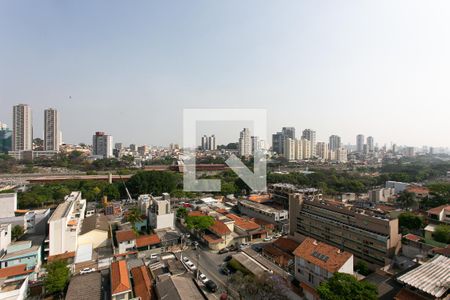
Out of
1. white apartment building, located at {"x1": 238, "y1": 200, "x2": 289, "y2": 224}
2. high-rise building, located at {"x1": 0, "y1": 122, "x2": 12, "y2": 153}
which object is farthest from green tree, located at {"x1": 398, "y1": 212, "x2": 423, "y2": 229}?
high-rise building, located at {"x1": 0, "y1": 122, "x2": 12, "y2": 153}

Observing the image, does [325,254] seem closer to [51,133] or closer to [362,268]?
[362,268]

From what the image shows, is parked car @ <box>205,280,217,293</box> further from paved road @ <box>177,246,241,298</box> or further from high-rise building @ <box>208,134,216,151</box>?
high-rise building @ <box>208,134,216,151</box>

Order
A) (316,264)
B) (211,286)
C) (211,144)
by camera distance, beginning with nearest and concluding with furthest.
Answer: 1. (316,264)
2. (211,286)
3. (211,144)

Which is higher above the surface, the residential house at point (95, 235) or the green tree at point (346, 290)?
the green tree at point (346, 290)

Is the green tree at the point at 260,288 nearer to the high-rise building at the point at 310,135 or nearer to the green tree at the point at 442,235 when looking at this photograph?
the green tree at the point at 442,235

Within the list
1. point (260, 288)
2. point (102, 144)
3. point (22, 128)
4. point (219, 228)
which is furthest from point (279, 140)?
point (22, 128)

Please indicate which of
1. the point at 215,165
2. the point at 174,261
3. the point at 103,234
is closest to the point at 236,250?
the point at 174,261

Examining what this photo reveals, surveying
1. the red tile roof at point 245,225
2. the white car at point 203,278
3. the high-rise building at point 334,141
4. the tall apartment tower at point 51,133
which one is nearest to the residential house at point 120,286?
the white car at point 203,278
